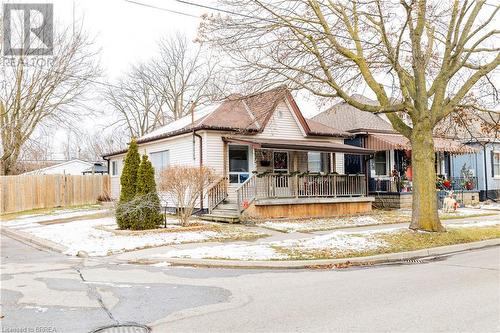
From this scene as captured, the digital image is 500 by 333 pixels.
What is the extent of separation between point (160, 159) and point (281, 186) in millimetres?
6765

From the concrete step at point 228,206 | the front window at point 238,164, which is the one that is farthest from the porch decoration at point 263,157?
the concrete step at point 228,206

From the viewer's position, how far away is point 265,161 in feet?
70.2

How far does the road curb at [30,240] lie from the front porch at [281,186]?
21.9 feet

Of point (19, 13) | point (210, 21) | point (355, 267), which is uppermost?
point (19, 13)

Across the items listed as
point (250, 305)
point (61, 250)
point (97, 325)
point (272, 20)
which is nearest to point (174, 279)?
point (250, 305)

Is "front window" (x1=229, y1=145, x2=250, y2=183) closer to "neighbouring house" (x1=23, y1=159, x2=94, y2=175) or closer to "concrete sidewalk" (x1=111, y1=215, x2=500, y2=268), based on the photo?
"concrete sidewalk" (x1=111, y1=215, x2=500, y2=268)

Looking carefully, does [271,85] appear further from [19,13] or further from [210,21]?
[19,13]

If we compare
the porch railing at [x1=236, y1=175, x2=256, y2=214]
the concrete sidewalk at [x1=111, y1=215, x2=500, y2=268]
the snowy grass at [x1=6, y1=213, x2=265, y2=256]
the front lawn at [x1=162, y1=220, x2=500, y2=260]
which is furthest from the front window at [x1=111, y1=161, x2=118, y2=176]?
the front lawn at [x1=162, y1=220, x2=500, y2=260]

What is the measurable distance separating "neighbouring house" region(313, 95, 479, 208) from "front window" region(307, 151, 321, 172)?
212 cm

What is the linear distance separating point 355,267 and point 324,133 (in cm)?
1357

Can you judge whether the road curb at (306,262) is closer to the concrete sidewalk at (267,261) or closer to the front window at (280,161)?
the concrete sidewalk at (267,261)

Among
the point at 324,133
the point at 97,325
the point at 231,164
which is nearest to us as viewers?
the point at 97,325

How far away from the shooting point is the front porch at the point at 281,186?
18500mm

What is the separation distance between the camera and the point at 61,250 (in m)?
12.2
